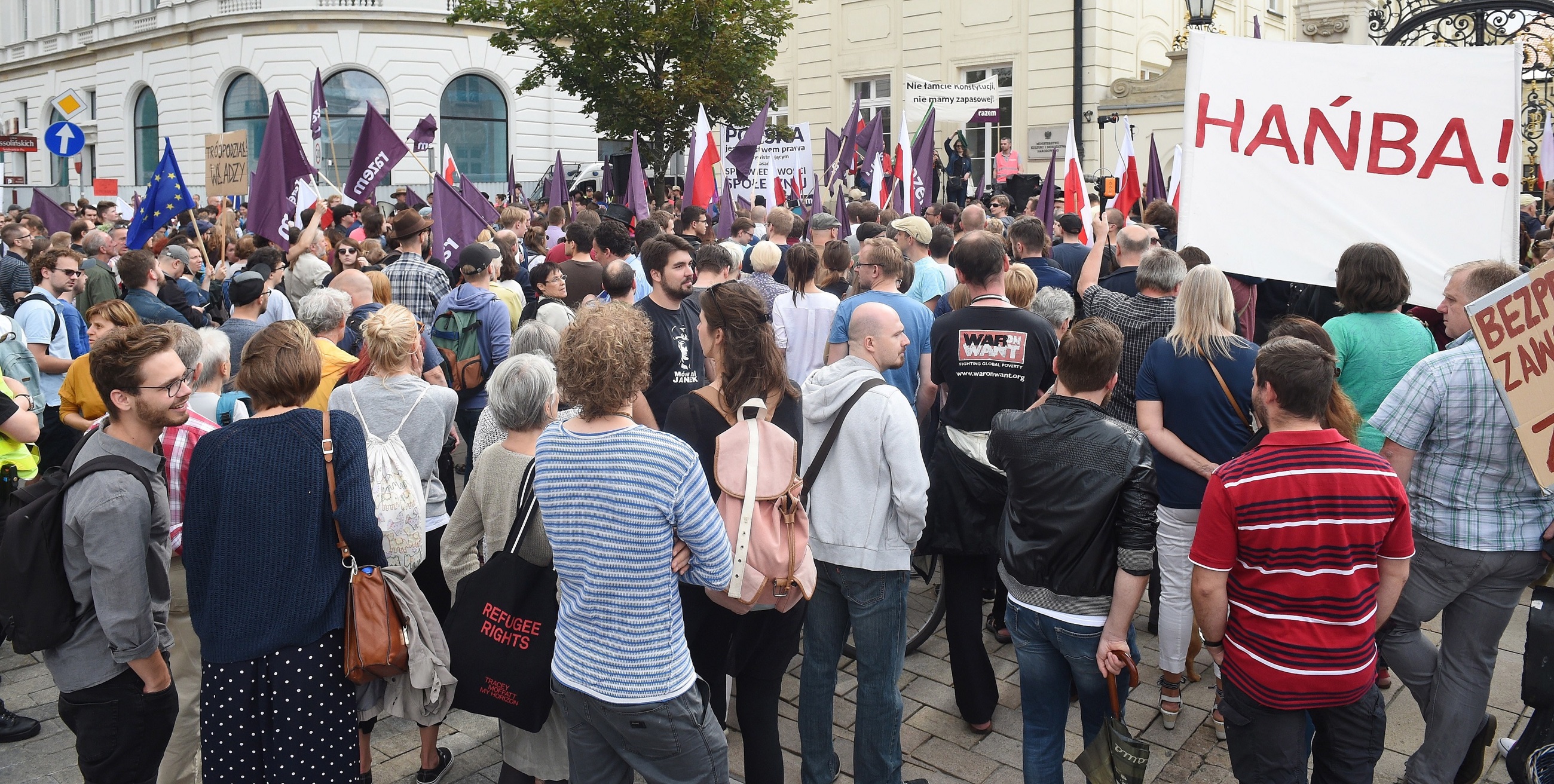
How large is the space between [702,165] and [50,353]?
620 cm

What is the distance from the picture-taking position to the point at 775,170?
1348 centimetres

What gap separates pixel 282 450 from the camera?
9.88 feet

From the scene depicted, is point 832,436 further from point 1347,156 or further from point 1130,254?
point 1130,254

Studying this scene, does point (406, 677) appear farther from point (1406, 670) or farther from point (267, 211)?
point (267, 211)

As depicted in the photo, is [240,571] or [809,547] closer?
[240,571]

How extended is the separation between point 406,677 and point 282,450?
923mm

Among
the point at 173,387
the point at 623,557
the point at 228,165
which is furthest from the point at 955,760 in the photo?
the point at 228,165

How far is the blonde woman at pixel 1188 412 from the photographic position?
4.30m

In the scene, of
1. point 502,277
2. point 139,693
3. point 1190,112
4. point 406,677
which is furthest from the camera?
point 502,277

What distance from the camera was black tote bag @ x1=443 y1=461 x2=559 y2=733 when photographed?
3213 mm

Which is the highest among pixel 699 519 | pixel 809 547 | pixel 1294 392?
pixel 1294 392

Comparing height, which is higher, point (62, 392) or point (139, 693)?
point (62, 392)

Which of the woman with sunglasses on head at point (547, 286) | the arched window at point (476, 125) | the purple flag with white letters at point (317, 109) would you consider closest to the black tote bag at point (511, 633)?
the woman with sunglasses on head at point (547, 286)

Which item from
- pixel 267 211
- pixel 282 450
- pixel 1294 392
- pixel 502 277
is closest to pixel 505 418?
pixel 282 450
